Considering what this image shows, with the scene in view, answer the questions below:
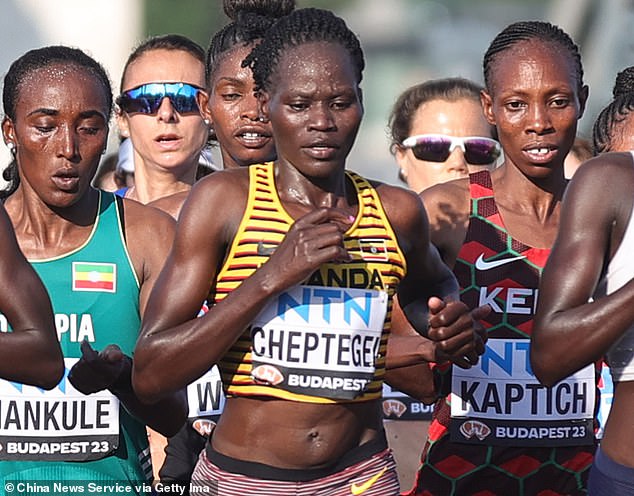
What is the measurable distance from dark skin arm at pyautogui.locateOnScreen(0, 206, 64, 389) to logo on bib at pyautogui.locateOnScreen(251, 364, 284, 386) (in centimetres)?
60

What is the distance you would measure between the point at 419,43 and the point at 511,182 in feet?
35.7

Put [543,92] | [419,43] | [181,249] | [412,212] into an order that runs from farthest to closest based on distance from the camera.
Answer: [419,43]
[543,92]
[412,212]
[181,249]

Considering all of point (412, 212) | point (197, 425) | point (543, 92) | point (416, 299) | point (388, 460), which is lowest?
point (197, 425)

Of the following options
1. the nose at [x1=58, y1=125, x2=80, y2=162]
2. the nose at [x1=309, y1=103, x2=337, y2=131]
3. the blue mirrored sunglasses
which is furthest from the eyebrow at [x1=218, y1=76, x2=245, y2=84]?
the nose at [x1=309, y1=103, x2=337, y2=131]

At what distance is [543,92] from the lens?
5426 mm

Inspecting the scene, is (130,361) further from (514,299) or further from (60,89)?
(514,299)

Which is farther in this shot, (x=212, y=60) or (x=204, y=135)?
(x=204, y=135)

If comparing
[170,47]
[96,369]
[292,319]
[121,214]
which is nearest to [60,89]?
[121,214]

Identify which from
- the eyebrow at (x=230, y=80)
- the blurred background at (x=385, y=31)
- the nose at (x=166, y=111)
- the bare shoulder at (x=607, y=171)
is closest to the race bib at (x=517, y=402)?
the bare shoulder at (x=607, y=171)

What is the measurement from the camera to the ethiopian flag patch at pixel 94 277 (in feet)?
16.4

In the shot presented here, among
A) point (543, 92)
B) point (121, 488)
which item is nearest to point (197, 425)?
point (121, 488)

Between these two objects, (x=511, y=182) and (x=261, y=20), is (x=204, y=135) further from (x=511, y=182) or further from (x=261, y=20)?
(x=511, y=182)

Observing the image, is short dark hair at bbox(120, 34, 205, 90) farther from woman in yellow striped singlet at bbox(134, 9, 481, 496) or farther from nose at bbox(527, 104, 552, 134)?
woman in yellow striped singlet at bbox(134, 9, 481, 496)

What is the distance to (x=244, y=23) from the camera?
6.44 metres
